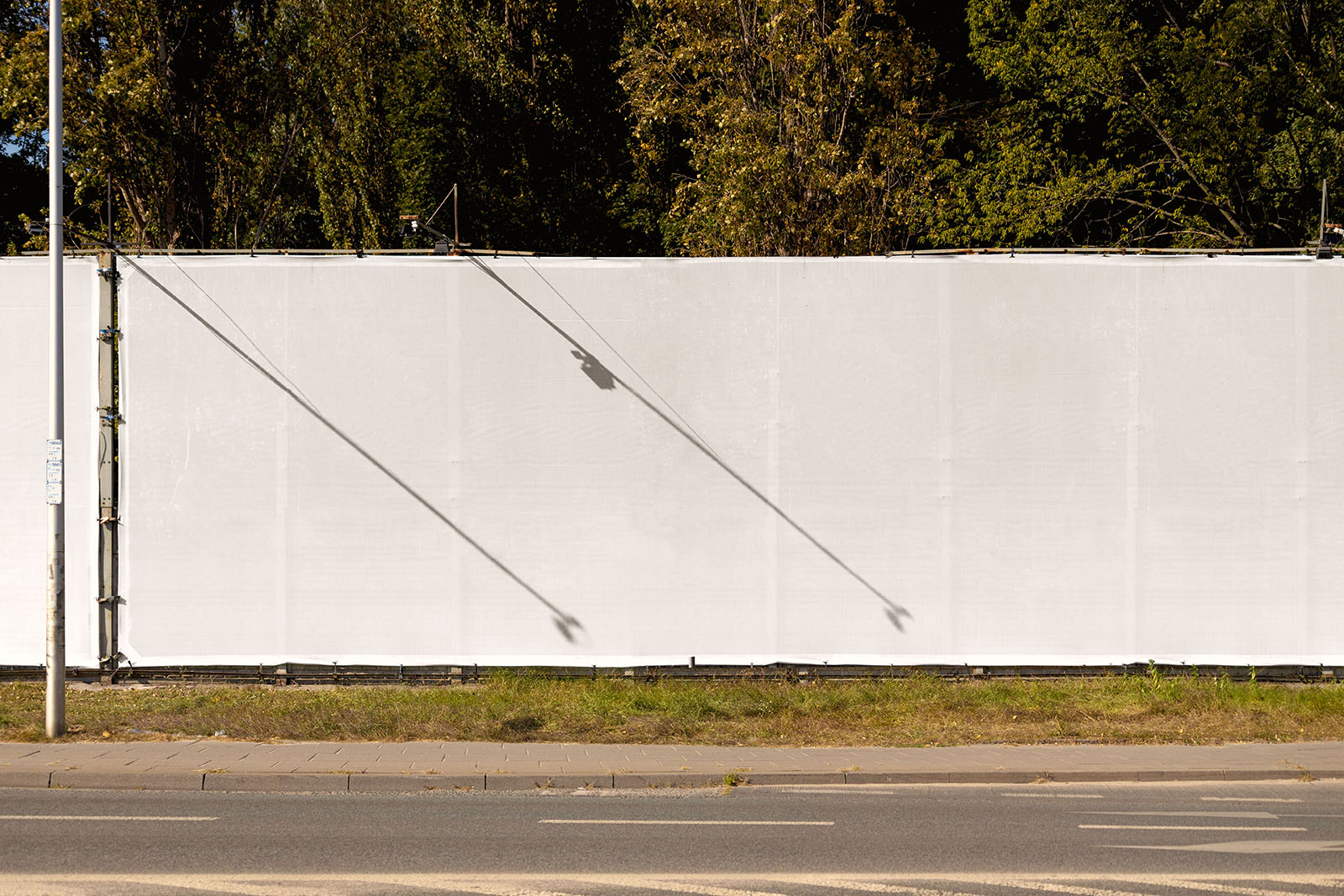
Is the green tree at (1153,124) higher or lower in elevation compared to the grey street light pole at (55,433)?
higher

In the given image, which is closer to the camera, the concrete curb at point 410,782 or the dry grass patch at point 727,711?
the concrete curb at point 410,782

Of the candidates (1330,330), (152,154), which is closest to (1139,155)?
(1330,330)

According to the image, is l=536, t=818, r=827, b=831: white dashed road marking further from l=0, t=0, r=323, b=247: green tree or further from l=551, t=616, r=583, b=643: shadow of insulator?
l=0, t=0, r=323, b=247: green tree

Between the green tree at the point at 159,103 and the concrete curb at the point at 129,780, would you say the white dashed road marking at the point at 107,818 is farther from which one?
the green tree at the point at 159,103

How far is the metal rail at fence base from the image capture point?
1341cm

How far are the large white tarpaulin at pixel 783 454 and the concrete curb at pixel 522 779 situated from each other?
380 centimetres

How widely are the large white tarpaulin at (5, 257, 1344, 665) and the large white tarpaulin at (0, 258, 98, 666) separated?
118cm

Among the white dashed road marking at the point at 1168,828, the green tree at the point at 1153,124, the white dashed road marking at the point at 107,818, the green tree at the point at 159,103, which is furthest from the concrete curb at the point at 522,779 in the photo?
the green tree at the point at 1153,124

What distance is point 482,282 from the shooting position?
13.6m

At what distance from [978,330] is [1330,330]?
12.3 feet

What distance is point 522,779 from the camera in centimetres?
948

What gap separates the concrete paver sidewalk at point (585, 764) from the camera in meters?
9.38

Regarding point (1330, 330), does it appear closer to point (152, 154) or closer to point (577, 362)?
point (577, 362)

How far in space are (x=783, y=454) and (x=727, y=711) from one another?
9.86 feet
